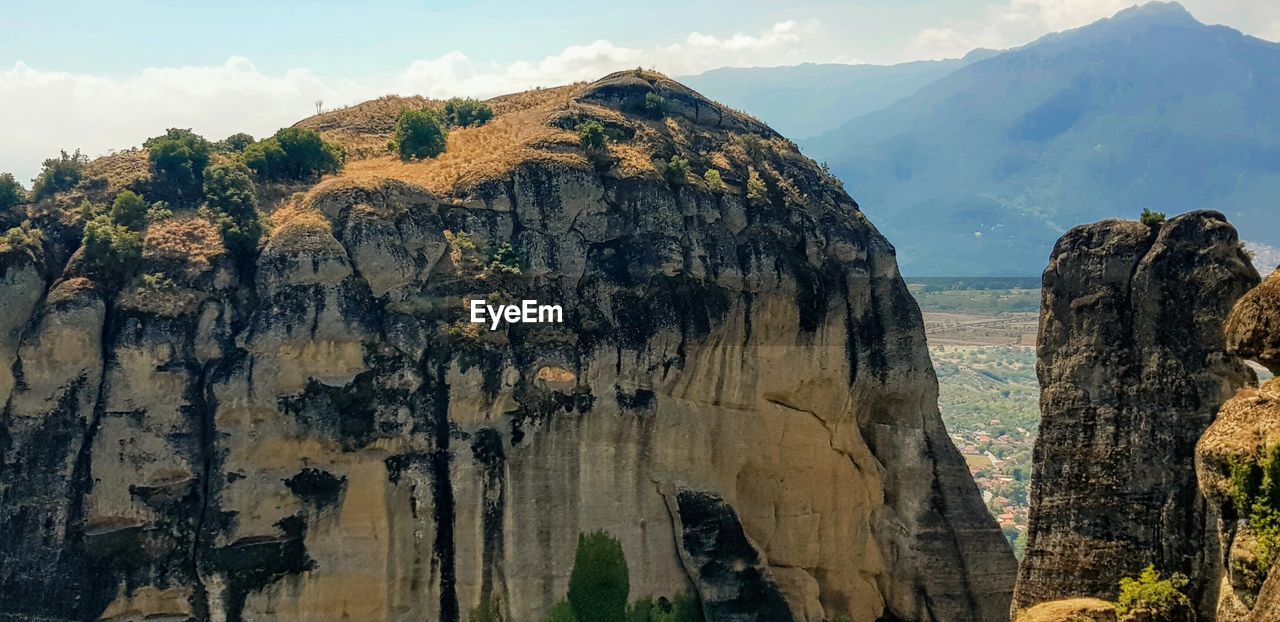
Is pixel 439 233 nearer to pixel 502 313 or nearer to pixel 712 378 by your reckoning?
pixel 502 313

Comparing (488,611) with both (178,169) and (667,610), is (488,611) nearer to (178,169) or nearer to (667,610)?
(667,610)

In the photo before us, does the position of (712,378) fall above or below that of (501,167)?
below

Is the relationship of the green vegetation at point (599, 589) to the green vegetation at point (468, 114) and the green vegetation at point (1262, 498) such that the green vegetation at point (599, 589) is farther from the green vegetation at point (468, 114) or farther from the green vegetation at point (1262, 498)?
the green vegetation at point (1262, 498)

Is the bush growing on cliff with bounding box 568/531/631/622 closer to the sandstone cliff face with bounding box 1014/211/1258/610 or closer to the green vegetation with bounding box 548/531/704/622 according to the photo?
the green vegetation with bounding box 548/531/704/622

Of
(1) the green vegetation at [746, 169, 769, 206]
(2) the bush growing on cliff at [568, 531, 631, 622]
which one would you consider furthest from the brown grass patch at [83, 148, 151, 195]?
(1) the green vegetation at [746, 169, 769, 206]

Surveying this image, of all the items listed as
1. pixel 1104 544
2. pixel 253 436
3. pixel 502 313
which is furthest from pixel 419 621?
pixel 1104 544

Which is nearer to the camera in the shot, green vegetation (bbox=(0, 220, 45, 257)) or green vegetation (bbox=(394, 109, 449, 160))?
green vegetation (bbox=(0, 220, 45, 257))
